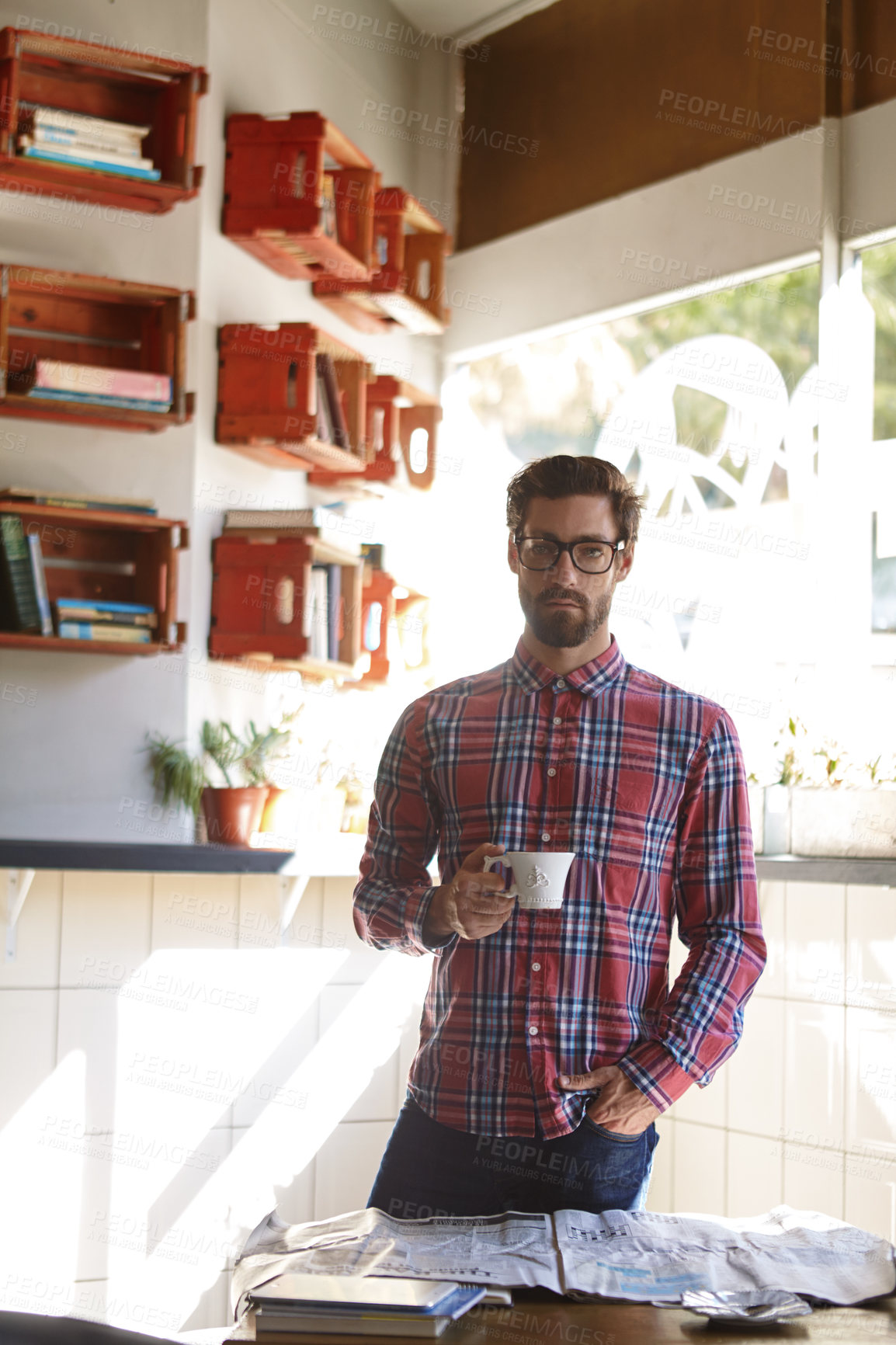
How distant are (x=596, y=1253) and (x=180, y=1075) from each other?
182 cm

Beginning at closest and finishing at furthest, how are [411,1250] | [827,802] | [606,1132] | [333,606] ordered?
[411,1250] < [606,1132] < [827,802] < [333,606]

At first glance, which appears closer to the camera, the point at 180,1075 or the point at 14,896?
the point at 14,896

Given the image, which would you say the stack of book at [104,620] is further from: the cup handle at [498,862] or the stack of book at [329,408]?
the cup handle at [498,862]

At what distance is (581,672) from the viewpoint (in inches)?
63.4

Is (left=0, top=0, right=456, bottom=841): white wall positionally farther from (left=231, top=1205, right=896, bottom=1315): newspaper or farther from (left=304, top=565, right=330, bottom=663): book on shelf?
(left=231, top=1205, right=896, bottom=1315): newspaper

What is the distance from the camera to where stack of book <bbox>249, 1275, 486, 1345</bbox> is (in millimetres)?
955

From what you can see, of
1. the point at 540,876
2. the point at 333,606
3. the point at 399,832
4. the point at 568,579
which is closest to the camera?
the point at 540,876

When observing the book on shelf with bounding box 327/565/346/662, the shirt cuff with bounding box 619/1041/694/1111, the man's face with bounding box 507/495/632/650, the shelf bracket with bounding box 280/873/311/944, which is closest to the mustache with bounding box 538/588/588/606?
the man's face with bounding box 507/495/632/650

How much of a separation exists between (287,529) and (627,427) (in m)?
1.07

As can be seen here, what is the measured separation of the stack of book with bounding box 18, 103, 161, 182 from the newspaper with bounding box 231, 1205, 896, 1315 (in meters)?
2.18

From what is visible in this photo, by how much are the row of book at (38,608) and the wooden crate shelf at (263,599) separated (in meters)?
0.27

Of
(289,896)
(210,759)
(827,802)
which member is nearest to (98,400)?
(210,759)

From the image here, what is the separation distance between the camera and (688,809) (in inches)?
61.0

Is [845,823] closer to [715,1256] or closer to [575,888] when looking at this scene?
[575,888]
